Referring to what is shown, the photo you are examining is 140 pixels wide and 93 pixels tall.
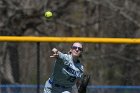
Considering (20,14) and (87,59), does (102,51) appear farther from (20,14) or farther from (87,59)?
(20,14)

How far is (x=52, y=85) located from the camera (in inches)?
309

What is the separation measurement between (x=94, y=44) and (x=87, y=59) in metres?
0.23

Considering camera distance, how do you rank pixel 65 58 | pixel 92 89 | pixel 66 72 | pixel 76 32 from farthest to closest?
pixel 76 32, pixel 92 89, pixel 66 72, pixel 65 58

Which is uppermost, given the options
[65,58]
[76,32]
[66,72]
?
[65,58]

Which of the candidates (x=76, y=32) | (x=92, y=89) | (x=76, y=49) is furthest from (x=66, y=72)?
(x=76, y=32)

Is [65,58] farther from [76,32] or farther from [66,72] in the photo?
[76,32]

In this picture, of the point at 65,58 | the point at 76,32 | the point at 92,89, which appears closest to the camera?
the point at 65,58

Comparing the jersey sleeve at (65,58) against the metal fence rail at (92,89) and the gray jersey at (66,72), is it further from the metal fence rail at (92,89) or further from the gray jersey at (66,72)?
the metal fence rail at (92,89)

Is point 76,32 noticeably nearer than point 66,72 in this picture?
No

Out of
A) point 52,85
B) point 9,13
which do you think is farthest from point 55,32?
point 52,85

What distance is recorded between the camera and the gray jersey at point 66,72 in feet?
25.3

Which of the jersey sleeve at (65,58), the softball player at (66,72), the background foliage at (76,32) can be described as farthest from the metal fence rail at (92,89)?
the jersey sleeve at (65,58)

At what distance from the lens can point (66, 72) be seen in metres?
7.76

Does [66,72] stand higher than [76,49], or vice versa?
[76,49]
